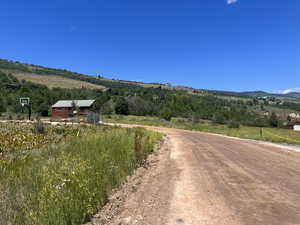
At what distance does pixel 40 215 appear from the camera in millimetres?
3816

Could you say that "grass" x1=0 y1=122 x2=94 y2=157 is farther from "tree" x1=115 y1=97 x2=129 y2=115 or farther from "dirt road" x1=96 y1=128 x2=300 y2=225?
"tree" x1=115 y1=97 x2=129 y2=115

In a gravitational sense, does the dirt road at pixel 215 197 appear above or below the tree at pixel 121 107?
→ below

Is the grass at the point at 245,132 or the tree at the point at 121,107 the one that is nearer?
the grass at the point at 245,132

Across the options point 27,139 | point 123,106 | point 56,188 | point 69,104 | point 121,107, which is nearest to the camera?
point 56,188

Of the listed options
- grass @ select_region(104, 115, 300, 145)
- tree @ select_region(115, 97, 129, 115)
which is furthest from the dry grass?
grass @ select_region(104, 115, 300, 145)

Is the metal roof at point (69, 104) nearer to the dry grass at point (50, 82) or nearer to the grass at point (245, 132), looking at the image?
the grass at point (245, 132)

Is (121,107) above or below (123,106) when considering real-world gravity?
below

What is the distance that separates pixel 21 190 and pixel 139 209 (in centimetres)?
234

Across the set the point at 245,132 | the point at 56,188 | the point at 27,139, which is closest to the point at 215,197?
the point at 56,188

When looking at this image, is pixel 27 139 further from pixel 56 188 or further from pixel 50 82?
pixel 50 82

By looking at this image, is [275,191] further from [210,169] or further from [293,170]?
[293,170]

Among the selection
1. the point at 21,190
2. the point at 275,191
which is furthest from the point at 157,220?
the point at 275,191

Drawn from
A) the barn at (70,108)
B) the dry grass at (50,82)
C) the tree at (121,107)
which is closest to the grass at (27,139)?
the barn at (70,108)

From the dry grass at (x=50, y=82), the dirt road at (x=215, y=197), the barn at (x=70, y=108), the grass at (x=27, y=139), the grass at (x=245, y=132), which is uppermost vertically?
the dry grass at (x=50, y=82)
